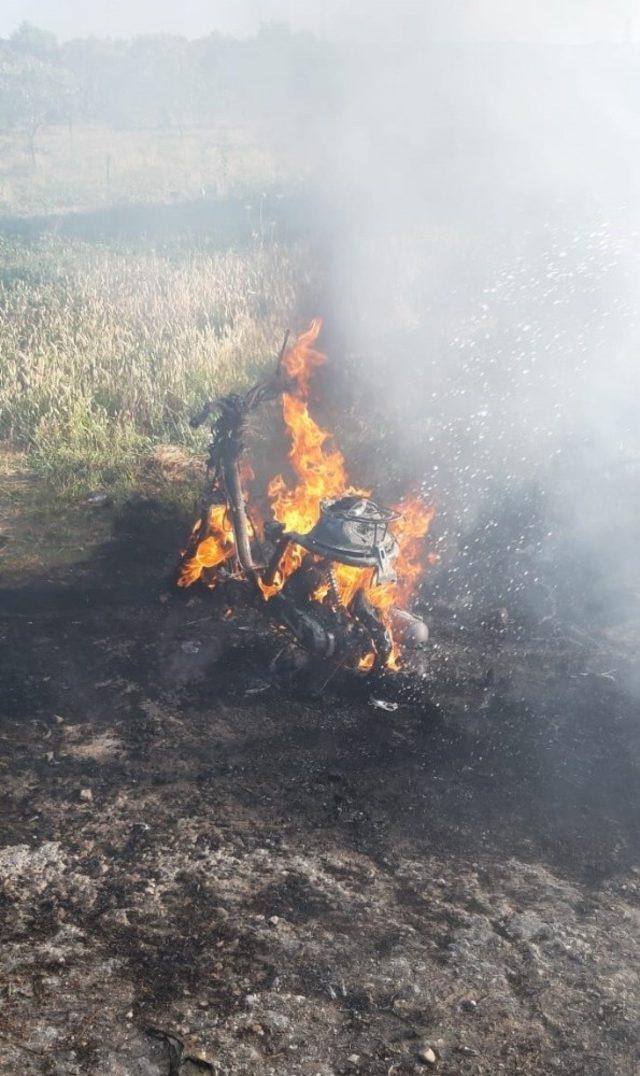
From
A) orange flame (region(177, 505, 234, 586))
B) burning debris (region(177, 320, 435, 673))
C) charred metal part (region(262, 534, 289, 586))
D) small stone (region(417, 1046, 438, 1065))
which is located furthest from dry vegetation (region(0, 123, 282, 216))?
small stone (region(417, 1046, 438, 1065))

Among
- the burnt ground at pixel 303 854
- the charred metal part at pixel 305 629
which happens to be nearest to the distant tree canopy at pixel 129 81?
the charred metal part at pixel 305 629

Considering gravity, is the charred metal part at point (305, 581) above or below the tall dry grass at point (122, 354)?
below

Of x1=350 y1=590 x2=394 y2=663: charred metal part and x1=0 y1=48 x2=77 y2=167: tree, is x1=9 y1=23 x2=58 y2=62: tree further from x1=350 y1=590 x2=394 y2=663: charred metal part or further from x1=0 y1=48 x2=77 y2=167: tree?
x1=350 y1=590 x2=394 y2=663: charred metal part

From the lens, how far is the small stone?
323 centimetres

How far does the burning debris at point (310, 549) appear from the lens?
6.30m

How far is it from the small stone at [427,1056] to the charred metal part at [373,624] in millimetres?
3180

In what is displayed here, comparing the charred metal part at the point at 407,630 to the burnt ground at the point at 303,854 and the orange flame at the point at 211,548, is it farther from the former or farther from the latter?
the orange flame at the point at 211,548

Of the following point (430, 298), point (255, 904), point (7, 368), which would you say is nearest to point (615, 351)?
point (430, 298)

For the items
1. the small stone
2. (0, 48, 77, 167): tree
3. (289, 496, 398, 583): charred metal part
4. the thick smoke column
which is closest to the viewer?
the small stone

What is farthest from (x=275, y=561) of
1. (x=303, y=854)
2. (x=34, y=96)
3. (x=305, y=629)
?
(x=34, y=96)

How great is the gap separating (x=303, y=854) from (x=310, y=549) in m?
2.64

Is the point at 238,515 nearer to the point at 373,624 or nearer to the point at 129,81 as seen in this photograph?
the point at 373,624

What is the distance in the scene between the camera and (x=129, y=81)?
140 ft

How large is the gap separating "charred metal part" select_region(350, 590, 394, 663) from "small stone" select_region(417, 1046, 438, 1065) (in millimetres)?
3180
